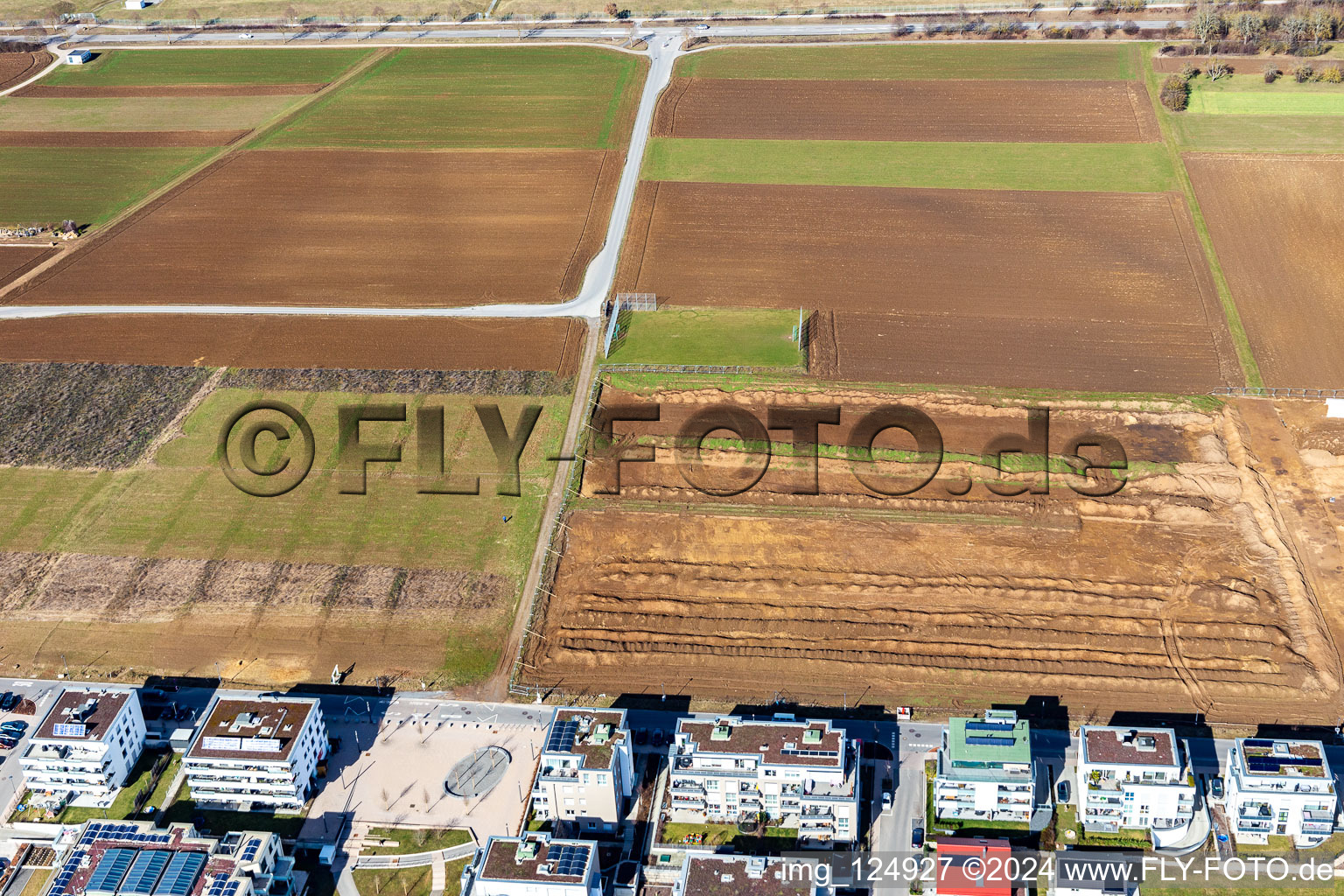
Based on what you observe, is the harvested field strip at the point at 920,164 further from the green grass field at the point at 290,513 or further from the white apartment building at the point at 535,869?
the white apartment building at the point at 535,869

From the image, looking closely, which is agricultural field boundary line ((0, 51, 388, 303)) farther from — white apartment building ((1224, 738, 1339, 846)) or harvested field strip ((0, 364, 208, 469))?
white apartment building ((1224, 738, 1339, 846))

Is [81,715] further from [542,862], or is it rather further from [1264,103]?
[1264,103]

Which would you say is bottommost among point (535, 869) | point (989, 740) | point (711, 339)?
point (535, 869)

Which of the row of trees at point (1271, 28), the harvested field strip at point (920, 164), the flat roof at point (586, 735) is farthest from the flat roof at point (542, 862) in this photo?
the row of trees at point (1271, 28)

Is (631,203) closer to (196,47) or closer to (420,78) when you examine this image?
(420,78)

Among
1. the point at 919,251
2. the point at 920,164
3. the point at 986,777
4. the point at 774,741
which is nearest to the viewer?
the point at 986,777

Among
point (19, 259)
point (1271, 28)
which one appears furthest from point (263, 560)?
point (1271, 28)

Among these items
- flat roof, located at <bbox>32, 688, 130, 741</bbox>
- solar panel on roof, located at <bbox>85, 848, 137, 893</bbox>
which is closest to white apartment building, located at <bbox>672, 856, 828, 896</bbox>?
solar panel on roof, located at <bbox>85, 848, 137, 893</bbox>
